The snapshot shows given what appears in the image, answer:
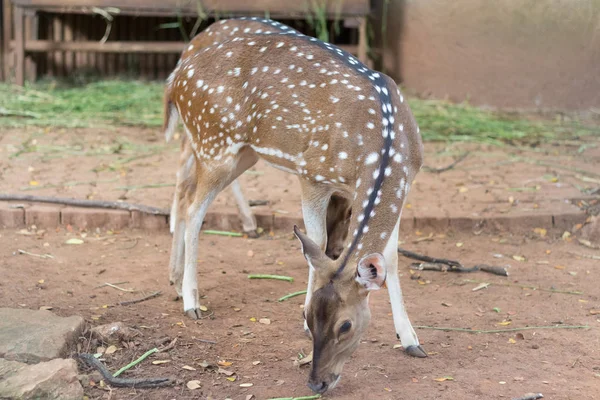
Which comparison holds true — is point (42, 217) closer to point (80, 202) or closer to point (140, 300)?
point (80, 202)

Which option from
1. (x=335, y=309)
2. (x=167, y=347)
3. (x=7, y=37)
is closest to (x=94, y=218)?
(x=167, y=347)

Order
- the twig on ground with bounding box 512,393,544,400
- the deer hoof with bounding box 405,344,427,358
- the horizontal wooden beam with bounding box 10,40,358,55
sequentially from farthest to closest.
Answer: the horizontal wooden beam with bounding box 10,40,358,55
the deer hoof with bounding box 405,344,427,358
the twig on ground with bounding box 512,393,544,400

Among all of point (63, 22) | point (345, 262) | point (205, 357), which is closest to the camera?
point (345, 262)

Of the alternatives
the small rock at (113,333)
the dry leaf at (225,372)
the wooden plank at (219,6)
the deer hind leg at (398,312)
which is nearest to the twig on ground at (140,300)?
the small rock at (113,333)

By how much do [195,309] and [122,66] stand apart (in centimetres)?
728

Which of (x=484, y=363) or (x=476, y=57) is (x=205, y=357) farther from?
(x=476, y=57)

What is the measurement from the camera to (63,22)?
11.9 m

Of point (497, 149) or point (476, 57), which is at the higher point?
Result: point (476, 57)

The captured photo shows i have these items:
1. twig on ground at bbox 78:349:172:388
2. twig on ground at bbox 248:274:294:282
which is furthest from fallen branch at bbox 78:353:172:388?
twig on ground at bbox 248:274:294:282

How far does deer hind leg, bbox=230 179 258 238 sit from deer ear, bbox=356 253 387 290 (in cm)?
271

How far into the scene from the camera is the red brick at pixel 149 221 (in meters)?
7.04

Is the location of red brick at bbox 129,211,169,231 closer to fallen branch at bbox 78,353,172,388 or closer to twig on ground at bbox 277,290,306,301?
twig on ground at bbox 277,290,306,301

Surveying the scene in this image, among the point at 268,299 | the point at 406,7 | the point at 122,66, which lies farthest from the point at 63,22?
the point at 268,299

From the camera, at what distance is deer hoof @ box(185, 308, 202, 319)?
17.9 ft
